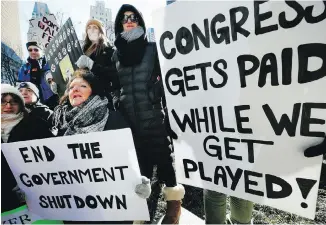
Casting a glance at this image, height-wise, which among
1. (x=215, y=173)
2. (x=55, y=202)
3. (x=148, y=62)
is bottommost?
(x=55, y=202)

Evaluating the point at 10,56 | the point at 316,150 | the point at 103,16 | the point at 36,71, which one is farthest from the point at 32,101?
the point at 103,16

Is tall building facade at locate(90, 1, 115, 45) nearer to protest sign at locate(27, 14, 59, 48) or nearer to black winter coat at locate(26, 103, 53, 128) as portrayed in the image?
protest sign at locate(27, 14, 59, 48)

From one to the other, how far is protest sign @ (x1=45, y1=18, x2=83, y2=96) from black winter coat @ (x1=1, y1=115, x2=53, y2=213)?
1.48 ft

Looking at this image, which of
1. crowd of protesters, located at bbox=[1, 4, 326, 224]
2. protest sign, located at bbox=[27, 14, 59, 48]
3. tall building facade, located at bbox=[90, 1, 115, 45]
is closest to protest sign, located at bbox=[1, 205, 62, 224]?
crowd of protesters, located at bbox=[1, 4, 326, 224]

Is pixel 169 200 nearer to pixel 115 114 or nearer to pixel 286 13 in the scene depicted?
pixel 115 114

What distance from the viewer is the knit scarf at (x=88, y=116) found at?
7.88 feet

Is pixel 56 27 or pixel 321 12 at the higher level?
pixel 56 27

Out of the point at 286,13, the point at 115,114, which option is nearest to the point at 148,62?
the point at 115,114

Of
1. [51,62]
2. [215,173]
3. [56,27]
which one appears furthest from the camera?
[56,27]

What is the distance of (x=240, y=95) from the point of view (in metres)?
1.41

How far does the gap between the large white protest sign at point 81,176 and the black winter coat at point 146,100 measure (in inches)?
25.2

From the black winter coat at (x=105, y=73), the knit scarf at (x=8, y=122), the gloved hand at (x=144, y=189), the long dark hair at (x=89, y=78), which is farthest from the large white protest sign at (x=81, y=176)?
the black winter coat at (x=105, y=73)

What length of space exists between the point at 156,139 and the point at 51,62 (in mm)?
1243

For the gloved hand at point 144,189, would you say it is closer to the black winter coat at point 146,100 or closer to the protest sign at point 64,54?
the black winter coat at point 146,100
